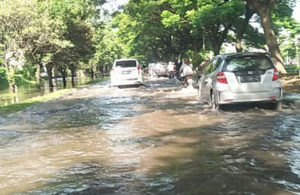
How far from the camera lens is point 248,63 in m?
11.5

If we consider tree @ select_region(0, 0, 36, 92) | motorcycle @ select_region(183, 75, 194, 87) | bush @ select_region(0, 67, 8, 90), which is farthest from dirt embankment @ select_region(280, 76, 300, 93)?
bush @ select_region(0, 67, 8, 90)

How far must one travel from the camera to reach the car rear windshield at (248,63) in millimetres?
11398

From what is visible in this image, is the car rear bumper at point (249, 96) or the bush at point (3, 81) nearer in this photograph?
the car rear bumper at point (249, 96)

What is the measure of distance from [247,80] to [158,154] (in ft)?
17.5

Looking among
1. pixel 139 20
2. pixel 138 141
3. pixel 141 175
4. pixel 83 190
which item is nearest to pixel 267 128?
pixel 138 141

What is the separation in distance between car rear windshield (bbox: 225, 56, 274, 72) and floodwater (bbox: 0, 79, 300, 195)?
4.07ft

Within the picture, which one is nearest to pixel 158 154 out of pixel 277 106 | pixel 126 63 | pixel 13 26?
pixel 277 106

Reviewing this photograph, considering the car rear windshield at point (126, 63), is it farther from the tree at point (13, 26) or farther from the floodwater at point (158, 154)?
the floodwater at point (158, 154)

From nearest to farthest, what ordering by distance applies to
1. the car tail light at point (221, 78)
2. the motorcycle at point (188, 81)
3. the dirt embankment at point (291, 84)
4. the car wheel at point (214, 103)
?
the car tail light at point (221, 78)
the car wheel at point (214, 103)
the dirt embankment at point (291, 84)
the motorcycle at point (188, 81)

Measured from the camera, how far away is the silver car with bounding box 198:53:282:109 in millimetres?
11328

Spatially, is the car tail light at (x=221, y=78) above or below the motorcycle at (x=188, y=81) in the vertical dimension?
above

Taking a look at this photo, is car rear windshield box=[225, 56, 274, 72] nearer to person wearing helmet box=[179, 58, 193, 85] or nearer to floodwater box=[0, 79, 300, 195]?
floodwater box=[0, 79, 300, 195]

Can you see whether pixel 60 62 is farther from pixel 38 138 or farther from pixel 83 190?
pixel 83 190

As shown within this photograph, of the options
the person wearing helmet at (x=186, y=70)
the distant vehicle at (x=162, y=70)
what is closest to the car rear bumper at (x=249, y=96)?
the person wearing helmet at (x=186, y=70)
